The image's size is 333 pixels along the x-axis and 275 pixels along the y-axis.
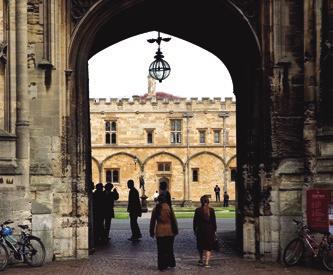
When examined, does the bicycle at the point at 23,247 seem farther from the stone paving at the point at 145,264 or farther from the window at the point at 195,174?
the window at the point at 195,174

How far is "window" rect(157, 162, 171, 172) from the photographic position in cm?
7050

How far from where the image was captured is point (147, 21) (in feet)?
68.9

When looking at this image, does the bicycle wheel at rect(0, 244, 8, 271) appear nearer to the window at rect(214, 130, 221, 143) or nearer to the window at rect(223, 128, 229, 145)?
the window at rect(223, 128, 229, 145)

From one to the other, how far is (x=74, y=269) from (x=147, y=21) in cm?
802

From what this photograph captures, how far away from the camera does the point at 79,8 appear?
17.3 m

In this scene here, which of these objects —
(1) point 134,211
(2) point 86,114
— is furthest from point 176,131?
(2) point 86,114

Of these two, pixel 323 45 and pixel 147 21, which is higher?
pixel 147 21

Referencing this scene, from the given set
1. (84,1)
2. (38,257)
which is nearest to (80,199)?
(38,257)

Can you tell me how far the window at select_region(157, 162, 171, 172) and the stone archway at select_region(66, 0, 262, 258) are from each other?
49.9 m

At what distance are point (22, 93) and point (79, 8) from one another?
239cm

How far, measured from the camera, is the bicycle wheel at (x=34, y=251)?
50.1ft

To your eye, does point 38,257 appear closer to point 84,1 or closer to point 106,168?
point 84,1

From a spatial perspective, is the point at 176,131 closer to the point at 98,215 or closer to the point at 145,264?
the point at 98,215

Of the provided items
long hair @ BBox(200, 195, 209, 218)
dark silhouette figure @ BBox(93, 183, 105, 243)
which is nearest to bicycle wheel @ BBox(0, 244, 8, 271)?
long hair @ BBox(200, 195, 209, 218)
